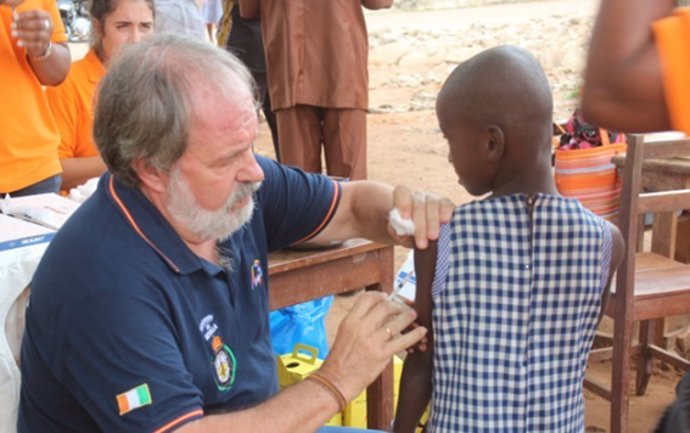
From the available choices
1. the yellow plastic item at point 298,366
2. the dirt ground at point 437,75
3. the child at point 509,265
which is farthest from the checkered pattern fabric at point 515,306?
the yellow plastic item at point 298,366

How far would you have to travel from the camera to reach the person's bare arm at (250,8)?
4.86 metres

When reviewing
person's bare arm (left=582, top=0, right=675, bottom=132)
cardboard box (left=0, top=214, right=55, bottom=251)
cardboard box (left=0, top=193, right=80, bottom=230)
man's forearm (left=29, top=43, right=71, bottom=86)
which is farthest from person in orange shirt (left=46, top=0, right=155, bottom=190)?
person's bare arm (left=582, top=0, right=675, bottom=132)

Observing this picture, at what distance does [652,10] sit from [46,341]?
1.33 metres

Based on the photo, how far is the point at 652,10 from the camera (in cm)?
107

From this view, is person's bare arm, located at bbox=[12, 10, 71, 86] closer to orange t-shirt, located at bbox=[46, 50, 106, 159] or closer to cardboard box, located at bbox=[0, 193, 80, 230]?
orange t-shirt, located at bbox=[46, 50, 106, 159]

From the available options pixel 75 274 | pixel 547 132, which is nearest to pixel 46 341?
pixel 75 274

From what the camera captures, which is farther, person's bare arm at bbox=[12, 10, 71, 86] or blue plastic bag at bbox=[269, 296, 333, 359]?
blue plastic bag at bbox=[269, 296, 333, 359]

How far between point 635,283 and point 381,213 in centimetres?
137

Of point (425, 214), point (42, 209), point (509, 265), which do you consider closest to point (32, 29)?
point (42, 209)

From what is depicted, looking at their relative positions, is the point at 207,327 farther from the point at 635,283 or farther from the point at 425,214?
the point at 635,283

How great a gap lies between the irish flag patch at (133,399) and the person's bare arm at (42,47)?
1889 mm

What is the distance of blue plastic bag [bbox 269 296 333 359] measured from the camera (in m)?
3.47

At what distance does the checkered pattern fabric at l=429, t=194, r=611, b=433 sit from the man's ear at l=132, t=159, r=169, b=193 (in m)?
0.67

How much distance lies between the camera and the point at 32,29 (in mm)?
3139
